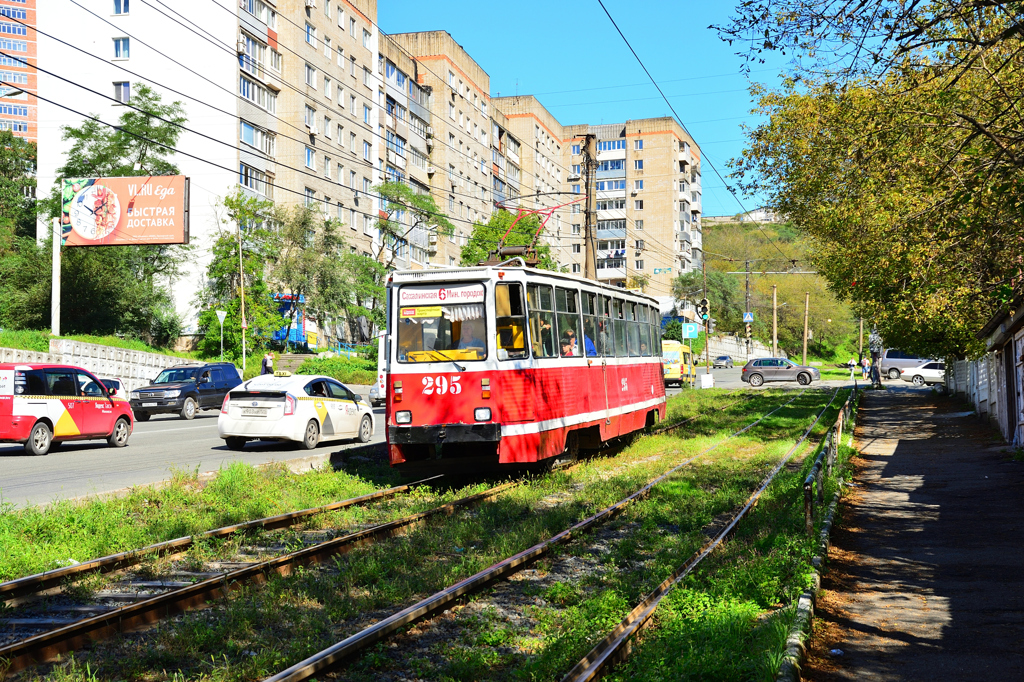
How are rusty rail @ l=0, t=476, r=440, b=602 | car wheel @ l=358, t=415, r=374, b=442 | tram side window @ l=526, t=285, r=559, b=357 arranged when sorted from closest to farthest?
rusty rail @ l=0, t=476, r=440, b=602 < tram side window @ l=526, t=285, r=559, b=357 < car wheel @ l=358, t=415, r=374, b=442

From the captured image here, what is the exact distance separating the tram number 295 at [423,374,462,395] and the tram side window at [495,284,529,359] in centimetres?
77

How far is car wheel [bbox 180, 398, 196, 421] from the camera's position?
30.8 m

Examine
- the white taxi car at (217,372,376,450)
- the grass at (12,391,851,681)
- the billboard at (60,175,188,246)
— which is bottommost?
the grass at (12,391,851,681)

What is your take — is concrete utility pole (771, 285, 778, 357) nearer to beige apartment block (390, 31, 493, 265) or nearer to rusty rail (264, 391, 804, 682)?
beige apartment block (390, 31, 493, 265)

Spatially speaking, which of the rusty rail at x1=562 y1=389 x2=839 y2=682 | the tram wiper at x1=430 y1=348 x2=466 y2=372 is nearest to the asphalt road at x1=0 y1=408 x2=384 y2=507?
the tram wiper at x1=430 y1=348 x2=466 y2=372

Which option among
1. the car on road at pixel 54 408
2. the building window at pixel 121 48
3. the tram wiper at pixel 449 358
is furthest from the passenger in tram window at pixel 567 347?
the building window at pixel 121 48

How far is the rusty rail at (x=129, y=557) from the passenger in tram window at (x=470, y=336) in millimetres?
2808

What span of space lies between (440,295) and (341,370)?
3657 centimetres

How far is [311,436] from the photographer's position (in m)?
19.3

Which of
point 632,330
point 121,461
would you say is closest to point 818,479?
point 632,330

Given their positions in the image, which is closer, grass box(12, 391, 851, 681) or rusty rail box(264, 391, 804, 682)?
rusty rail box(264, 391, 804, 682)

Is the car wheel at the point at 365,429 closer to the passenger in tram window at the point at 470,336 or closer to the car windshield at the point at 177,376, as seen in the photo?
the passenger in tram window at the point at 470,336

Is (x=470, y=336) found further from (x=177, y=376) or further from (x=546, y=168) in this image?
(x=546, y=168)

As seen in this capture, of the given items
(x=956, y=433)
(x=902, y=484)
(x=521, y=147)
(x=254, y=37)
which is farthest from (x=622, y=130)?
(x=902, y=484)
